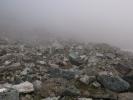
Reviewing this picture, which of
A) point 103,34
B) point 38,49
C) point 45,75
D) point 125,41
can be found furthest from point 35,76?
point 103,34

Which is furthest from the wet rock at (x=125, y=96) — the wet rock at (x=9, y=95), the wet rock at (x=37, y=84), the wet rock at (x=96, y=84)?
the wet rock at (x=9, y=95)

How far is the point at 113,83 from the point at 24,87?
6.54 feet

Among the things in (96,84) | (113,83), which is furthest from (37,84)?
(113,83)

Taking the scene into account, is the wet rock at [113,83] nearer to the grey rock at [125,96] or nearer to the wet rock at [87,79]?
the wet rock at [87,79]

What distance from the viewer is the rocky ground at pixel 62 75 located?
19.1 ft

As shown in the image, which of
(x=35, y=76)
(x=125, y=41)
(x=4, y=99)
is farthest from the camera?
(x=125, y=41)

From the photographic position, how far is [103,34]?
1459cm

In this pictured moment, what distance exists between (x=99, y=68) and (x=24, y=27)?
8752mm

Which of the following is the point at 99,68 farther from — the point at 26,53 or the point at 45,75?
the point at 26,53

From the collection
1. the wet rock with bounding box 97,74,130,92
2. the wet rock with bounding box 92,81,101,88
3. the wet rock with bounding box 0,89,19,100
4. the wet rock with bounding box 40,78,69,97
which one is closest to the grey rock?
the wet rock with bounding box 97,74,130,92

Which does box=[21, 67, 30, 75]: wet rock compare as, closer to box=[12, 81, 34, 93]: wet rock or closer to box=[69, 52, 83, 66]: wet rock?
box=[12, 81, 34, 93]: wet rock

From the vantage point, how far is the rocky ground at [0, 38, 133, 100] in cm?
583

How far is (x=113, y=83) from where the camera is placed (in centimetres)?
633

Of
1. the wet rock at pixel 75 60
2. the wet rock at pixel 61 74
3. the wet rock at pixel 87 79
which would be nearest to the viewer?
the wet rock at pixel 87 79
